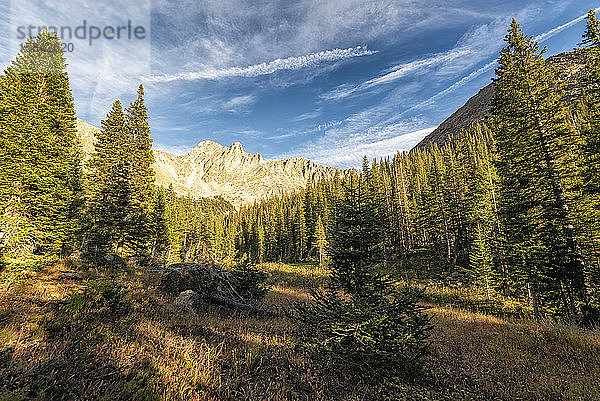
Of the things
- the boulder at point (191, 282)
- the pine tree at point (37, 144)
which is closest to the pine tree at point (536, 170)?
the boulder at point (191, 282)

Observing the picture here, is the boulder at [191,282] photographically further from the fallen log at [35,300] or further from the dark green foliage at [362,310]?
the dark green foliage at [362,310]

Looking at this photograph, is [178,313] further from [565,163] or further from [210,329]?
[565,163]

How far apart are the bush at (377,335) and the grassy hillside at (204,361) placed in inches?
13.6

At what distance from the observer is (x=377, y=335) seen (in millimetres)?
5379

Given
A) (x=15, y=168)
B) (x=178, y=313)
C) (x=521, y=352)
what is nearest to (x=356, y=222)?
(x=521, y=352)

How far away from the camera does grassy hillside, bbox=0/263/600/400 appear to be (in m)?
4.06

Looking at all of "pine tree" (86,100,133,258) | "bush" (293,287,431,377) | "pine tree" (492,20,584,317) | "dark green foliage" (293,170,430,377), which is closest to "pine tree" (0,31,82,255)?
"pine tree" (86,100,133,258)

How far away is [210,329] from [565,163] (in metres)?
17.9

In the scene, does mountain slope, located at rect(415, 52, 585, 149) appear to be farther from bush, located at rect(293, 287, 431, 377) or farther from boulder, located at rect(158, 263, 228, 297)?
bush, located at rect(293, 287, 431, 377)

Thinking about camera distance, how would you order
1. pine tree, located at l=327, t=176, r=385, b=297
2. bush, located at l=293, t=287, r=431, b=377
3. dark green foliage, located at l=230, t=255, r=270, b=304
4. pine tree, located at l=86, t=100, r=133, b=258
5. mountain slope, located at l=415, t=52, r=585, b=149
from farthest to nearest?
mountain slope, located at l=415, t=52, r=585, b=149 → pine tree, located at l=86, t=100, r=133, b=258 → dark green foliage, located at l=230, t=255, r=270, b=304 → pine tree, located at l=327, t=176, r=385, b=297 → bush, located at l=293, t=287, r=431, b=377

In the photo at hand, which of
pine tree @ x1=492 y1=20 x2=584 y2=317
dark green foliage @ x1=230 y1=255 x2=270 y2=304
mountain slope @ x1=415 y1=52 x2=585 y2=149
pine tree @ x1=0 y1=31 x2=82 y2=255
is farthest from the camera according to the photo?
mountain slope @ x1=415 y1=52 x2=585 y2=149

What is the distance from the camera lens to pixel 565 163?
1164 cm

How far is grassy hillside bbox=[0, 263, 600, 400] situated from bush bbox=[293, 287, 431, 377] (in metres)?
0.35

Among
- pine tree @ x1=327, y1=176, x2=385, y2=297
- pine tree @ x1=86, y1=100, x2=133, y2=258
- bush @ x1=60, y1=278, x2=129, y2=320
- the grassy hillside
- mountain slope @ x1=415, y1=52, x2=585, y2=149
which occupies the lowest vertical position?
the grassy hillside
